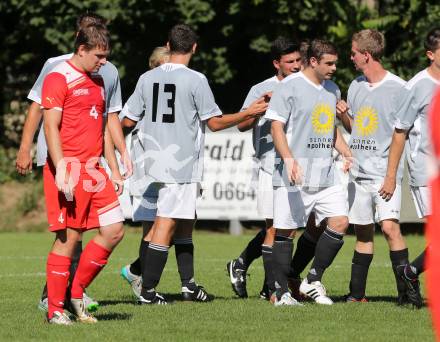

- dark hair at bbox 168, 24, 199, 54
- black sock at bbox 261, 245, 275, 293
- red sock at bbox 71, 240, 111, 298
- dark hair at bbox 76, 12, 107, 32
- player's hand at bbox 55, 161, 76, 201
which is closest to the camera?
player's hand at bbox 55, 161, 76, 201

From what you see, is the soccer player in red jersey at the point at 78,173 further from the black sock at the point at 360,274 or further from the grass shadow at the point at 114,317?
the black sock at the point at 360,274

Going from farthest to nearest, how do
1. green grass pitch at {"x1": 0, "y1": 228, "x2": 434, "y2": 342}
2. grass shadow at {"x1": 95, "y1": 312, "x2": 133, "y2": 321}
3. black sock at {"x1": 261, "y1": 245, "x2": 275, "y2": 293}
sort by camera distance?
1. black sock at {"x1": 261, "y1": 245, "x2": 275, "y2": 293}
2. grass shadow at {"x1": 95, "y1": 312, "x2": 133, "y2": 321}
3. green grass pitch at {"x1": 0, "y1": 228, "x2": 434, "y2": 342}

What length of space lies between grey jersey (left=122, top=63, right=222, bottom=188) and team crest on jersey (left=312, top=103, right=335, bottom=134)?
875 mm

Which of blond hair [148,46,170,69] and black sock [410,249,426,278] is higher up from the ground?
blond hair [148,46,170,69]

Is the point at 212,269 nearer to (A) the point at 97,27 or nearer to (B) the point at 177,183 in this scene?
(B) the point at 177,183

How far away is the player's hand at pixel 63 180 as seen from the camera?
8.09 m

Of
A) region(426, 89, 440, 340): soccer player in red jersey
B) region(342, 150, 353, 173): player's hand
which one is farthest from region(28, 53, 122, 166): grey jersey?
region(426, 89, 440, 340): soccer player in red jersey

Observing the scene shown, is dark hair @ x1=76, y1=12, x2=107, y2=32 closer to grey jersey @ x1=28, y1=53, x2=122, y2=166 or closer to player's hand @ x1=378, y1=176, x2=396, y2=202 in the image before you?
grey jersey @ x1=28, y1=53, x2=122, y2=166

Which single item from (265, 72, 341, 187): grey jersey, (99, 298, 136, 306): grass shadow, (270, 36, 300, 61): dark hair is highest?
(270, 36, 300, 61): dark hair

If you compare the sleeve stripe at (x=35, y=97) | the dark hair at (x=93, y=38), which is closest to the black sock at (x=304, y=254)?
the sleeve stripe at (x=35, y=97)

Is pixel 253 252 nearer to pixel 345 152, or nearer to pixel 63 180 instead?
pixel 345 152

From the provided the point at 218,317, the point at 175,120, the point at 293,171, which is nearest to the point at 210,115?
the point at 175,120

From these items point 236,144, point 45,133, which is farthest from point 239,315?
point 236,144

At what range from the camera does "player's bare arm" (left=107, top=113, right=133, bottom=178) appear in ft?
29.6
